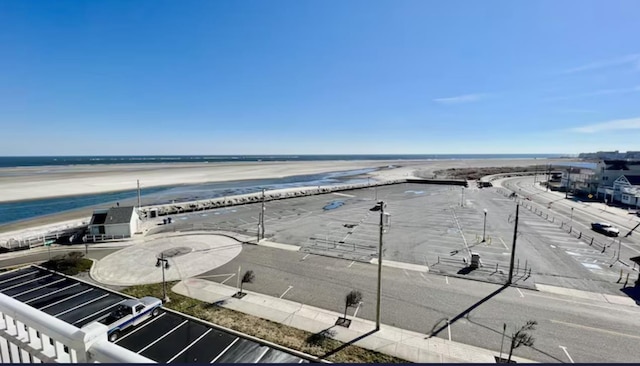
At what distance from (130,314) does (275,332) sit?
30.1ft

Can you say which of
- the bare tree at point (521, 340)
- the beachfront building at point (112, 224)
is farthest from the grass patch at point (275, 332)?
the beachfront building at point (112, 224)

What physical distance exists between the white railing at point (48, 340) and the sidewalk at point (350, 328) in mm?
15614

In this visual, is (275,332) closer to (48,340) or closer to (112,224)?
(48,340)

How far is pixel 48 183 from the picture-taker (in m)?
87.4

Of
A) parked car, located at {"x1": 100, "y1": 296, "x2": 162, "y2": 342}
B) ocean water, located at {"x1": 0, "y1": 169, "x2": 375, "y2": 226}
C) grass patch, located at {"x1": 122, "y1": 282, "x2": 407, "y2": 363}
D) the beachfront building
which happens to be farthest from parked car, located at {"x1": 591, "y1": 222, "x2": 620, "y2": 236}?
ocean water, located at {"x1": 0, "y1": 169, "x2": 375, "y2": 226}

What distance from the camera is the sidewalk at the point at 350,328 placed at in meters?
15.8

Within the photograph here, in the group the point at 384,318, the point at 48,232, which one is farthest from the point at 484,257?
the point at 48,232

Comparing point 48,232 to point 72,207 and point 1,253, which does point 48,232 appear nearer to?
point 1,253

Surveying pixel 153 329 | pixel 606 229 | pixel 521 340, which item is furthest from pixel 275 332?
pixel 606 229

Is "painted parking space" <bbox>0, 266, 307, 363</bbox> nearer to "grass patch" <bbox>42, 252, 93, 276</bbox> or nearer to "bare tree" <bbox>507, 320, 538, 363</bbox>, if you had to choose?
"grass patch" <bbox>42, 252, 93, 276</bbox>

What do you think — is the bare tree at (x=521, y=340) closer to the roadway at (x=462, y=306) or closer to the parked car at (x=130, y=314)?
the roadway at (x=462, y=306)

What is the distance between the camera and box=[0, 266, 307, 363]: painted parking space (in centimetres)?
1540

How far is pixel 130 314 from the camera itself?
18078 mm

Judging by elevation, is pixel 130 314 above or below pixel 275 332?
above
